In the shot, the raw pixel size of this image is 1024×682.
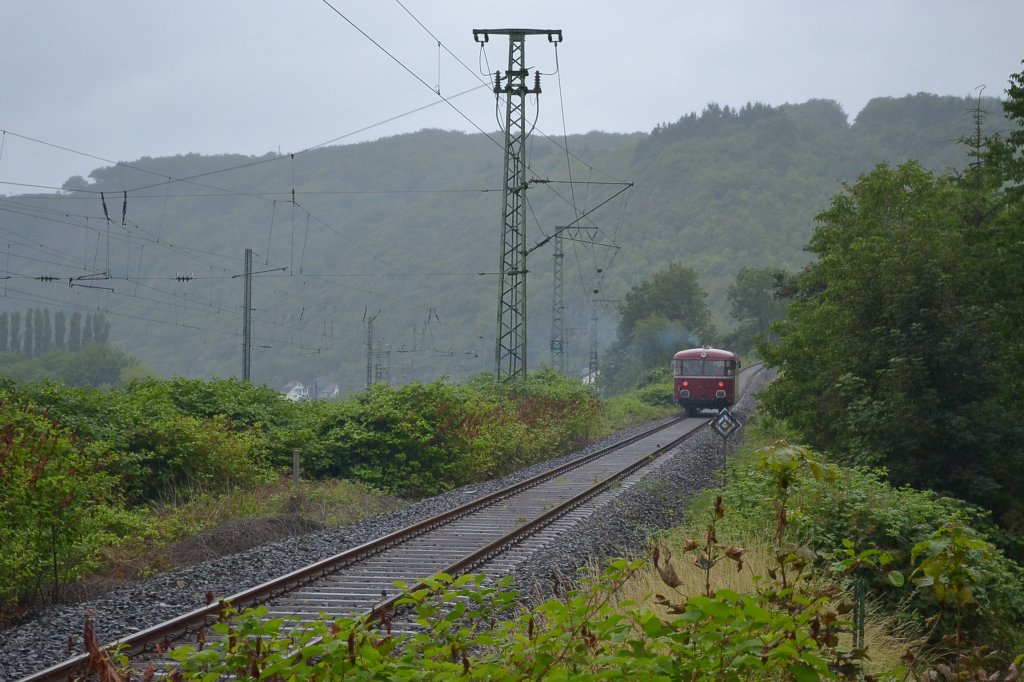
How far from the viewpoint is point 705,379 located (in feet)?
147

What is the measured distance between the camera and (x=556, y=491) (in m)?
20.0

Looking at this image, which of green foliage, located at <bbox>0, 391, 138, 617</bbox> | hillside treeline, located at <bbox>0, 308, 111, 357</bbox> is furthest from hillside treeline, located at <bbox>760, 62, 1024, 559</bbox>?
hillside treeline, located at <bbox>0, 308, 111, 357</bbox>

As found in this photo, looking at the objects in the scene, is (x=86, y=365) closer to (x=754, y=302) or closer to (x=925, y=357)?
(x=754, y=302)

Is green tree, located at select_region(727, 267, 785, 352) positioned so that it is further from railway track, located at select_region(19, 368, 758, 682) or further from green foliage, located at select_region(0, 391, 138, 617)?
green foliage, located at select_region(0, 391, 138, 617)

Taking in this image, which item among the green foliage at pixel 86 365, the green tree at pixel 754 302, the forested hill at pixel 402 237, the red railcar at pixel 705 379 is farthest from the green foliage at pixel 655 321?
the green foliage at pixel 86 365

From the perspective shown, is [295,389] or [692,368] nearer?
[692,368]

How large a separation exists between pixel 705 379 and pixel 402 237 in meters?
84.0

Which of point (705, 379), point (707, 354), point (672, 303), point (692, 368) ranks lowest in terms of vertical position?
point (705, 379)

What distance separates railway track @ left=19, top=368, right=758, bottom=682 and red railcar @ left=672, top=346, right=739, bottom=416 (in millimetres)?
22553

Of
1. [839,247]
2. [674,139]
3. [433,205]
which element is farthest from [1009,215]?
[674,139]

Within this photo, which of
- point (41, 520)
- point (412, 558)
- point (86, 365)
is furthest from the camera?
point (86, 365)

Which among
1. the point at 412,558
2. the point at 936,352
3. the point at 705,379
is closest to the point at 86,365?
the point at 705,379

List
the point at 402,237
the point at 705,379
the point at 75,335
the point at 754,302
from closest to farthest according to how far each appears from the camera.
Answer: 1. the point at 705,379
2. the point at 754,302
3. the point at 75,335
4. the point at 402,237

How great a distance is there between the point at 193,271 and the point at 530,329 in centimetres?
3995
